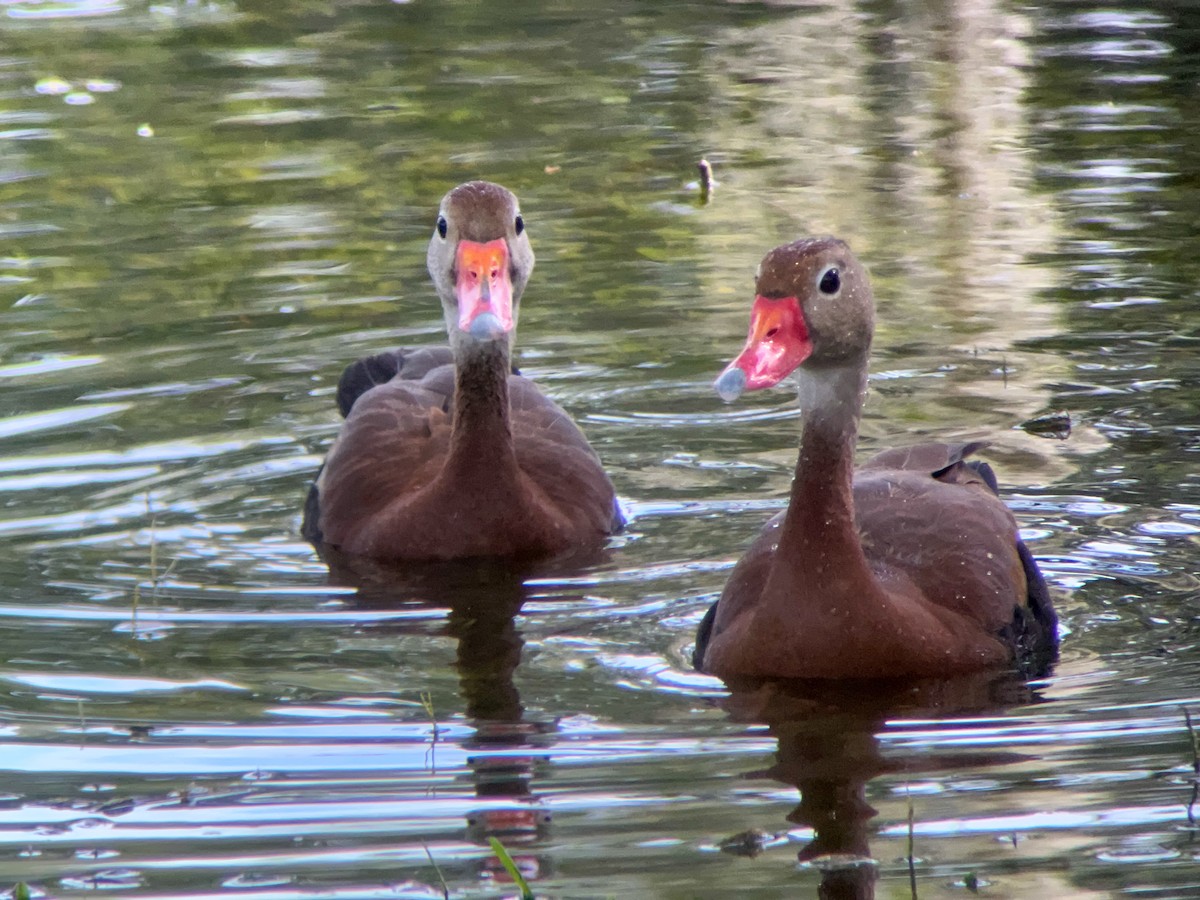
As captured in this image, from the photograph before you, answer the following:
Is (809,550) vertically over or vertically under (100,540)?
over

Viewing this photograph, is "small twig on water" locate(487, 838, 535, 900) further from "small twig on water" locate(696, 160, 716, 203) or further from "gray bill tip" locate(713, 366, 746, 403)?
"small twig on water" locate(696, 160, 716, 203)

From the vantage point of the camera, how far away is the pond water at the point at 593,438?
529 cm

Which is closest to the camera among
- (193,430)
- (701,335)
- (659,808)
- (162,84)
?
(659,808)

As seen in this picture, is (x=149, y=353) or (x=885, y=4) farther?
(x=885, y=4)

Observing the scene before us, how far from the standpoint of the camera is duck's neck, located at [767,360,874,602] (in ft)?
21.2

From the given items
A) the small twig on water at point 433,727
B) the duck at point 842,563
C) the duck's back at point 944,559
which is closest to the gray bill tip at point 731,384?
the duck at point 842,563

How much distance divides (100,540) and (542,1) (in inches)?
554

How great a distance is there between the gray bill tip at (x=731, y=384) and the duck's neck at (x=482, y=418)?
2200mm

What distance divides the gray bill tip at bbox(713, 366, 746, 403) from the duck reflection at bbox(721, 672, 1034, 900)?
96 cm

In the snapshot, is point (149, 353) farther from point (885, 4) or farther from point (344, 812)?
point (885, 4)

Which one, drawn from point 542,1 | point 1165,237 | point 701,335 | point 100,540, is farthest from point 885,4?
point 100,540

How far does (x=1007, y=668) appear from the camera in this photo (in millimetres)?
6598

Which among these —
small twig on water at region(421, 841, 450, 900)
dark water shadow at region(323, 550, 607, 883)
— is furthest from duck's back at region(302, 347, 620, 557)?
small twig on water at region(421, 841, 450, 900)

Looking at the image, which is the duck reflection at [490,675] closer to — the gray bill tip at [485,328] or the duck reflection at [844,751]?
the duck reflection at [844,751]
